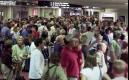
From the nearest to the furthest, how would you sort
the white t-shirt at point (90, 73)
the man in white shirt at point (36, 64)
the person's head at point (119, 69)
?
the person's head at point (119, 69) < the white t-shirt at point (90, 73) < the man in white shirt at point (36, 64)

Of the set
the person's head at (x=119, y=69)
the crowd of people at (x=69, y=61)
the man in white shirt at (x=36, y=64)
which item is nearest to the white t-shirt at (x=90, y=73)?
the crowd of people at (x=69, y=61)

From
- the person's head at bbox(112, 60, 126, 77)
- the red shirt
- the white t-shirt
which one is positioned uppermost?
the person's head at bbox(112, 60, 126, 77)

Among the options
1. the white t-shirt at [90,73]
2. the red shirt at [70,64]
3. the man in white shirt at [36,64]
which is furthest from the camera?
the red shirt at [70,64]

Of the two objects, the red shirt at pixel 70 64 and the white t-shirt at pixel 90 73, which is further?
the red shirt at pixel 70 64

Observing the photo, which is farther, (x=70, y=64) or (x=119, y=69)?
(x=70, y=64)

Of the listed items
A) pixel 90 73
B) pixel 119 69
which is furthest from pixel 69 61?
pixel 119 69

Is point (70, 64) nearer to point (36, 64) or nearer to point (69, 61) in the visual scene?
point (69, 61)

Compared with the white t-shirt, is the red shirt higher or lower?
lower

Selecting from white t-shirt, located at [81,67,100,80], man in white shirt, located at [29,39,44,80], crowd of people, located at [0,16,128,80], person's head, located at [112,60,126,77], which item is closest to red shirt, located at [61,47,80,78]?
crowd of people, located at [0,16,128,80]

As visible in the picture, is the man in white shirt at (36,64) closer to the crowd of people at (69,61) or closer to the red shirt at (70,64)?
the crowd of people at (69,61)

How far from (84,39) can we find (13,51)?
7.82ft

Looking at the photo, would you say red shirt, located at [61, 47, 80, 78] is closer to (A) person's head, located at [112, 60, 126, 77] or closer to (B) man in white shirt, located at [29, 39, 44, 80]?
(B) man in white shirt, located at [29, 39, 44, 80]

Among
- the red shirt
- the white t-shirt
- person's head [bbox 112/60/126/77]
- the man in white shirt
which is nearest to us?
person's head [bbox 112/60/126/77]

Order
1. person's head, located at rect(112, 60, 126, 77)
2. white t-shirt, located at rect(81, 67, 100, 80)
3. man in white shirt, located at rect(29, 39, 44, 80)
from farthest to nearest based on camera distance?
man in white shirt, located at rect(29, 39, 44, 80)
white t-shirt, located at rect(81, 67, 100, 80)
person's head, located at rect(112, 60, 126, 77)
